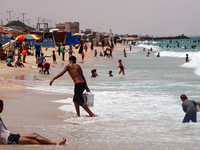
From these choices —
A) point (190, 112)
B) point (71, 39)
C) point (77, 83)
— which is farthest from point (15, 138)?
point (71, 39)

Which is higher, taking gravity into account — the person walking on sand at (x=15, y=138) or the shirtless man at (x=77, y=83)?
the shirtless man at (x=77, y=83)

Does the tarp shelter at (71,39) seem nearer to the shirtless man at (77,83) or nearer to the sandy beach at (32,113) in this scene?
the sandy beach at (32,113)

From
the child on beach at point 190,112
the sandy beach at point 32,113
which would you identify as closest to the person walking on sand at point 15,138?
the sandy beach at point 32,113

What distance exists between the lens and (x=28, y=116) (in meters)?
8.02

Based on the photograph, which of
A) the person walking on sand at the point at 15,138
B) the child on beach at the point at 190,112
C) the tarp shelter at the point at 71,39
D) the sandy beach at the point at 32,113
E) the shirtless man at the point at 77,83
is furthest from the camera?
the tarp shelter at the point at 71,39

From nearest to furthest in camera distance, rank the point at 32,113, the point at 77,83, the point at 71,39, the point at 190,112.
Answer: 1. the point at 190,112
2. the point at 77,83
3. the point at 32,113
4. the point at 71,39

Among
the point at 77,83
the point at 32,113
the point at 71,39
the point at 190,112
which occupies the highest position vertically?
the point at 71,39

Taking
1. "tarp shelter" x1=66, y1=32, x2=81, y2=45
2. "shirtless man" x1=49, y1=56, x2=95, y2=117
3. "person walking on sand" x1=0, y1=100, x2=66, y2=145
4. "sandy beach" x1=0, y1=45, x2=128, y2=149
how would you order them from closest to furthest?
"person walking on sand" x1=0, y1=100, x2=66, y2=145 < "sandy beach" x1=0, y1=45, x2=128, y2=149 < "shirtless man" x1=49, y1=56, x2=95, y2=117 < "tarp shelter" x1=66, y1=32, x2=81, y2=45

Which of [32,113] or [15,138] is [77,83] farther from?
[15,138]

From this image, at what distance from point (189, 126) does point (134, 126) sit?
115 cm

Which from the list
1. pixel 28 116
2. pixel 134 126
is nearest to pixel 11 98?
pixel 28 116

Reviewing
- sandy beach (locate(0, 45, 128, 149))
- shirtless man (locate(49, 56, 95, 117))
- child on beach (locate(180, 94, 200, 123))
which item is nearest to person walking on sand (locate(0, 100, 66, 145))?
sandy beach (locate(0, 45, 128, 149))

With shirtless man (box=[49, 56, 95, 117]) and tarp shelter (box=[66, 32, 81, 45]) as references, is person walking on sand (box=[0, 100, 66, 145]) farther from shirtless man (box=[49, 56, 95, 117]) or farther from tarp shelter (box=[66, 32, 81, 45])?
tarp shelter (box=[66, 32, 81, 45])

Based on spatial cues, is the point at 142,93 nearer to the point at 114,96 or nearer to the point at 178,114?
the point at 114,96
